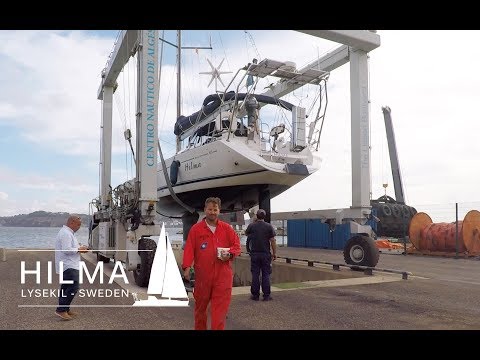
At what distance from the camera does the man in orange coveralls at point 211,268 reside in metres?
4.51

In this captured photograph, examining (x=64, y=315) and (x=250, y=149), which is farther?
(x=250, y=149)

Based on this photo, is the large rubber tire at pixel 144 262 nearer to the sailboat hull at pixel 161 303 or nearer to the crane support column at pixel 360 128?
the sailboat hull at pixel 161 303

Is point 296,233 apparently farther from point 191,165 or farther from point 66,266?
point 66,266

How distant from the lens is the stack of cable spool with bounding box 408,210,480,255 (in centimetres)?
1636

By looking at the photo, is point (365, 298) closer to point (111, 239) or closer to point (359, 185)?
point (359, 185)

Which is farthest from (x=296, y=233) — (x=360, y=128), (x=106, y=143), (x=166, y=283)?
(x=166, y=283)

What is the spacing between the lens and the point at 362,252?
1139 centimetres

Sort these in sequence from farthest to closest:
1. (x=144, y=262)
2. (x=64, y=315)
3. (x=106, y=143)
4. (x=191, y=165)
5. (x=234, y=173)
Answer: (x=106, y=143)
(x=191, y=165)
(x=234, y=173)
(x=144, y=262)
(x=64, y=315)

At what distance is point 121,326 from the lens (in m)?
5.42

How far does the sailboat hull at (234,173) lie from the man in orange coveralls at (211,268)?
7872 mm

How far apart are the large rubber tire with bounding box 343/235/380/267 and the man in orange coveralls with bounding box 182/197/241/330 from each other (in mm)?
7472

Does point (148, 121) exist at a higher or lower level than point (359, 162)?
higher

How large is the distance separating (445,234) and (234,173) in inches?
369

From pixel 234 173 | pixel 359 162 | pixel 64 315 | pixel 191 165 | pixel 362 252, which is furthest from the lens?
pixel 191 165
